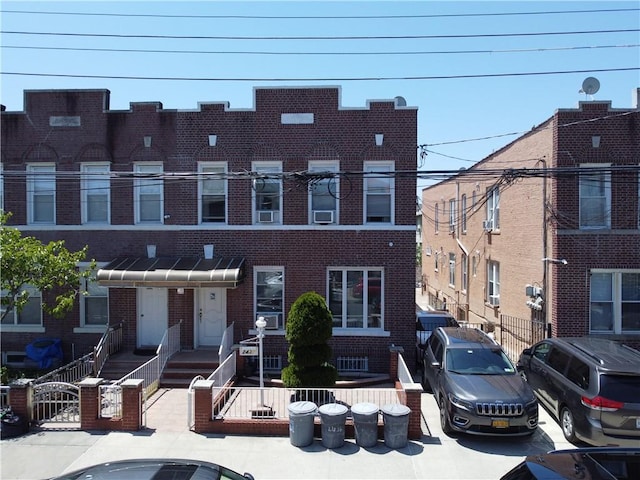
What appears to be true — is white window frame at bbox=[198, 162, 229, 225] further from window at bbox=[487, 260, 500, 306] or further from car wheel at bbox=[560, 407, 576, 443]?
window at bbox=[487, 260, 500, 306]

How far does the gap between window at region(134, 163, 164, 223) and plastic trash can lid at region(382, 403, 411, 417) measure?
8.94 meters

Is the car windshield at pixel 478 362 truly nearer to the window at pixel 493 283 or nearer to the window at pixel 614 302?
the window at pixel 614 302

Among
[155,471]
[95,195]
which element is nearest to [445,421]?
[155,471]

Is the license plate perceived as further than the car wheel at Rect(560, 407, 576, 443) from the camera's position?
No

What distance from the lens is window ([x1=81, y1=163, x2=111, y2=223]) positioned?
1469cm

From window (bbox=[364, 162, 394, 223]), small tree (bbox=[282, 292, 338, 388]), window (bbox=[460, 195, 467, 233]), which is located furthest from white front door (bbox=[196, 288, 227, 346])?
window (bbox=[460, 195, 467, 233])

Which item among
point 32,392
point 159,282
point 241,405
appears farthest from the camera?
point 159,282

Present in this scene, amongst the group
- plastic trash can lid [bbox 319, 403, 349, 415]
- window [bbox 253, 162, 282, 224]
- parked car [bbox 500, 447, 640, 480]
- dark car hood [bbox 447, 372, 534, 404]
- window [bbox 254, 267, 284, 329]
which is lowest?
plastic trash can lid [bbox 319, 403, 349, 415]

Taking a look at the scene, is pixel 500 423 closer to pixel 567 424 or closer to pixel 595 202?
pixel 567 424

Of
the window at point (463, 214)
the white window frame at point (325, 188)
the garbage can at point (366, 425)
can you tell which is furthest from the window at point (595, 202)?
the window at point (463, 214)

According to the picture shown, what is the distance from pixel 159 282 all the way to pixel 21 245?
3.42 metres

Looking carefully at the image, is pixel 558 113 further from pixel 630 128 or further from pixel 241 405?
pixel 241 405

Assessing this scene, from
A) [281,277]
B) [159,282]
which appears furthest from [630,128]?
[159,282]

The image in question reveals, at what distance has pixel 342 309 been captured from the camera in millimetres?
14172
